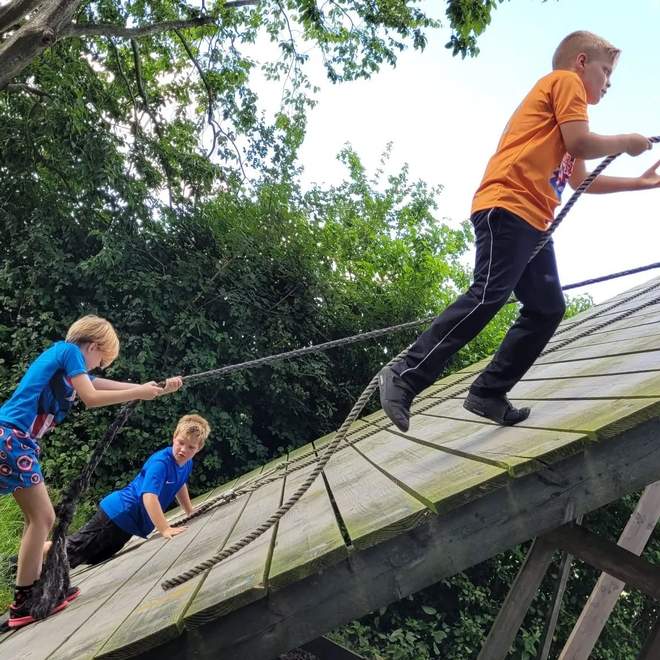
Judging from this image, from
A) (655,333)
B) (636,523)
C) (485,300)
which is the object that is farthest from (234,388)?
(485,300)

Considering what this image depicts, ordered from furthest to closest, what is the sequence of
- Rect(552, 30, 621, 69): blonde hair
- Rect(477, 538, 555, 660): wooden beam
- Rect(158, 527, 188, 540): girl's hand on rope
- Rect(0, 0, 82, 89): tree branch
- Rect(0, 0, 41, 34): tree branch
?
1. Rect(0, 0, 41, 34): tree branch
2. Rect(0, 0, 82, 89): tree branch
3. Rect(158, 527, 188, 540): girl's hand on rope
4. Rect(477, 538, 555, 660): wooden beam
5. Rect(552, 30, 621, 69): blonde hair

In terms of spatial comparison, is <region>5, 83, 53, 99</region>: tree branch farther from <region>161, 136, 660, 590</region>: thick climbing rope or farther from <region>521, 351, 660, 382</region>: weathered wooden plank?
<region>161, 136, 660, 590</region>: thick climbing rope

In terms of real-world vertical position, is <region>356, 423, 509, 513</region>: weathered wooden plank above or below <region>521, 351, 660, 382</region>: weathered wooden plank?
above

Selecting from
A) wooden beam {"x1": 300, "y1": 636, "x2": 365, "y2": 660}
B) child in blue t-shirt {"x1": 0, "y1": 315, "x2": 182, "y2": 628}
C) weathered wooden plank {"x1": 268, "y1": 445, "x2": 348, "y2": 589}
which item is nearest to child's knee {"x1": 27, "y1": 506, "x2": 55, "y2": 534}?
child in blue t-shirt {"x1": 0, "y1": 315, "x2": 182, "y2": 628}

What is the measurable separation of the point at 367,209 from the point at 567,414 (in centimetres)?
1247

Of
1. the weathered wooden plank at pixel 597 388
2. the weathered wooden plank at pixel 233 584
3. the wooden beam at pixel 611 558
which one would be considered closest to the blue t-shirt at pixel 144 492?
the weathered wooden plank at pixel 233 584

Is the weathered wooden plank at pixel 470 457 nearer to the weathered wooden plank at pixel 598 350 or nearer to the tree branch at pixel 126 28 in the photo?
the weathered wooden plank at pixel 598 350

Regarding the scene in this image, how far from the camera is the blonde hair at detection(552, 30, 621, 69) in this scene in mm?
1965

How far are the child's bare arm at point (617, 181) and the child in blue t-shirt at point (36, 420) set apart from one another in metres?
1.86

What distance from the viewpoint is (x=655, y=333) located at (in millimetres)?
2818

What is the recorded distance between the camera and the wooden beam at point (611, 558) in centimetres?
209

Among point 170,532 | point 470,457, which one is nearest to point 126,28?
point 170,532

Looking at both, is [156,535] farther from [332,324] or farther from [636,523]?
[332,324]

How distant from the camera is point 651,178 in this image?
222 centimetres
